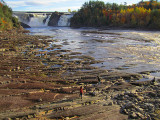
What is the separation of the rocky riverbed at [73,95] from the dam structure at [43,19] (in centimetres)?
10057

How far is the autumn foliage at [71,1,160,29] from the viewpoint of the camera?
6625 centimetres

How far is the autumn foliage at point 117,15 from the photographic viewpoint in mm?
66250

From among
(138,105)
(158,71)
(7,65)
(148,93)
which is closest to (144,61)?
(158,71)

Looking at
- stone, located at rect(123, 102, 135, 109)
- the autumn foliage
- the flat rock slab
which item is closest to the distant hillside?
the flat rock slab

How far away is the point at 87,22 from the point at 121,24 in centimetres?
2718

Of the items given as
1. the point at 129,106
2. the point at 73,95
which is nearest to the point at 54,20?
the point at 73,95

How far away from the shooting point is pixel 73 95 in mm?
8719

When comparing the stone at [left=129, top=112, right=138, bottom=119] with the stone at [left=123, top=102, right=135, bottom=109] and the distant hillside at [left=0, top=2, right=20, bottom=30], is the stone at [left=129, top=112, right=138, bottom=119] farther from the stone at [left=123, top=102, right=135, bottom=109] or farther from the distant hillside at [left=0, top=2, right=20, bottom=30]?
the distant hillside at [left=0, top=2, right=20, bottom=30]

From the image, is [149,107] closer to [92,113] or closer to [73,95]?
[92,113]

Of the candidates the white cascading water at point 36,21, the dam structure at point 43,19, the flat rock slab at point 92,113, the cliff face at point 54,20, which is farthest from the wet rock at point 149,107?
the white cascading water at point 36,21

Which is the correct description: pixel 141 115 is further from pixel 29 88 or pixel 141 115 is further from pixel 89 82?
pixel 29 88

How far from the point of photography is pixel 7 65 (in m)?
13.5

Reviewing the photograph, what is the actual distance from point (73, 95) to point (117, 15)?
80.7 metres

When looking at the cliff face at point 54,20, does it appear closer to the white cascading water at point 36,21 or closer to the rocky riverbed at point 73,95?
the white cascading water at point 36,21
